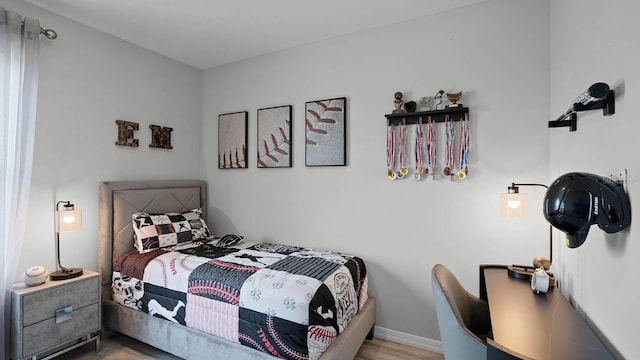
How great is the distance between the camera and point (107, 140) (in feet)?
9.09

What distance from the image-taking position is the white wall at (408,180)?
6.96 feet

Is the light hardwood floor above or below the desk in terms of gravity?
below

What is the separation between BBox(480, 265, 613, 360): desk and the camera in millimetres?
987

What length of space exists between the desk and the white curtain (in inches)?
117

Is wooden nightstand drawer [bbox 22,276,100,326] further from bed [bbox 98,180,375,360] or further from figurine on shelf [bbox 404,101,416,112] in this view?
figurine on shelf [bbox 404,101,416,112]

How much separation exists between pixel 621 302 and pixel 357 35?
252 cm

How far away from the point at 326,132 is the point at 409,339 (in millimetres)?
1960

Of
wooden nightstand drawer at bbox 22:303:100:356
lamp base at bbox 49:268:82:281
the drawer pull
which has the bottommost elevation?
wooden nightstand drawer at bbox 22:303:100:356

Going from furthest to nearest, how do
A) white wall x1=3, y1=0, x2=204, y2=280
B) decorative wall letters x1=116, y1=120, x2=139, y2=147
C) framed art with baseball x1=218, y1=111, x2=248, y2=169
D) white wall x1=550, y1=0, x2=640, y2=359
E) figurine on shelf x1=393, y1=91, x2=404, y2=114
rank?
1. framed art with baseball x1=218, y1=111, x2=248, y2=169
2. decorative wall letters x1=116, y1=120, x2=139, y2=147
3. figurine on shelf x1=393, y1=91, x2=404, y2=114
4. white wall x1=3, y1=0, x2=204, y2=280
5. white wall x1=550, y1=0, x2=640, y2=359

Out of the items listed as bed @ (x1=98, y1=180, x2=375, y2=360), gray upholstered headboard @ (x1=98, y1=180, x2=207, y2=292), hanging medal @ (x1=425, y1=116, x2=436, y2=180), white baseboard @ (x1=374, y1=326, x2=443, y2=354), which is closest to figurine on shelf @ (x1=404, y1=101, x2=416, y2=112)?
hanging medal @ (x1=425, y1=116, x2=436, y2=180)

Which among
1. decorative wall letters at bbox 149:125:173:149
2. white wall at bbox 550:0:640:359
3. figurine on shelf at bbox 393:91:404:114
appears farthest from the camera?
decorative wall letters at bbox 149:125:173:149

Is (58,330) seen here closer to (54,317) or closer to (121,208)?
(54,317)

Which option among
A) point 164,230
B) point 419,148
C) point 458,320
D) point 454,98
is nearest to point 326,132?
point 419,148

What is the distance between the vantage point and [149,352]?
2.36 metres
